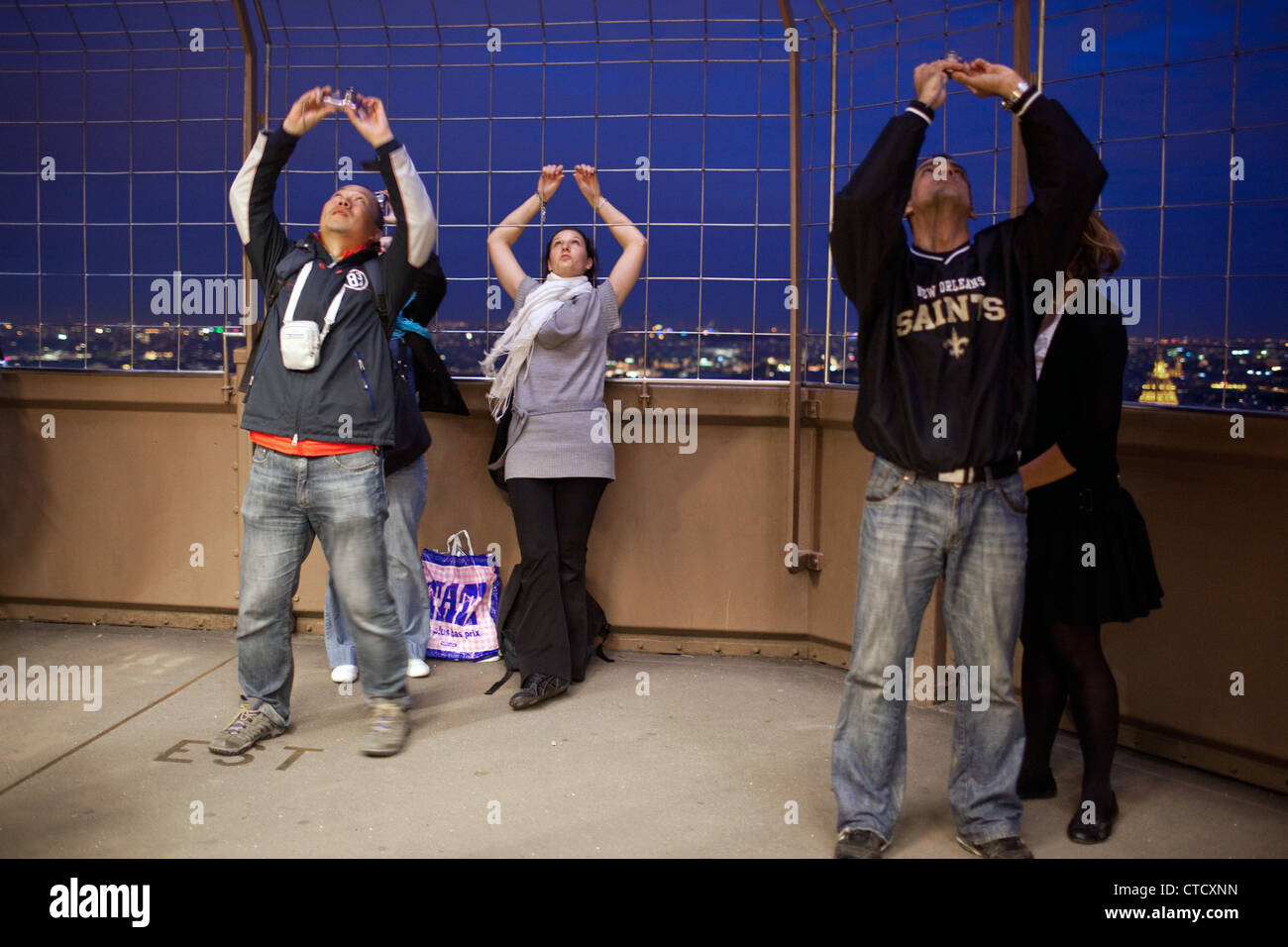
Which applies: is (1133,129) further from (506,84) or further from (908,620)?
(506,84)

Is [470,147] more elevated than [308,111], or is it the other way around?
[470,147]

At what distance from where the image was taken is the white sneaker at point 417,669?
508 centimetres

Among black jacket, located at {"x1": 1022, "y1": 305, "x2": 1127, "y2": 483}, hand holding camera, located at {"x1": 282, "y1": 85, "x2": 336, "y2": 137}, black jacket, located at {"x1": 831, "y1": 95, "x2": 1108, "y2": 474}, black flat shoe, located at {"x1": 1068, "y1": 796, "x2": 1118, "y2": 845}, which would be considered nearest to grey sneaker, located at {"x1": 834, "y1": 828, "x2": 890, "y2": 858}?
black flat shoe, located at {"x1": 1068, "y1": 796, "x2": 1118, "y2": 845}

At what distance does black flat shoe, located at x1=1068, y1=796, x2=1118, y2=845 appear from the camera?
135 inches

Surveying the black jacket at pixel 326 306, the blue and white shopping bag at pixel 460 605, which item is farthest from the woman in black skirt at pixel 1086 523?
the blue and white shopping bag at pixel 460 605

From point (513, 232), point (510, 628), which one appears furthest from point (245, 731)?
point (513, 232)

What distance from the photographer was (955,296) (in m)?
3.16

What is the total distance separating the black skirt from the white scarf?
211cm

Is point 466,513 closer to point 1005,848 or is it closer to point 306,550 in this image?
point 306,550

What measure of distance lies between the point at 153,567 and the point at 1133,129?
4811 mm

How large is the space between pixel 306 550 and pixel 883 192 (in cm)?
241

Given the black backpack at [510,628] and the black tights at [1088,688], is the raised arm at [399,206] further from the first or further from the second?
the black tights at [1088,688]

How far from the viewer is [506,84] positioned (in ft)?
17.9
